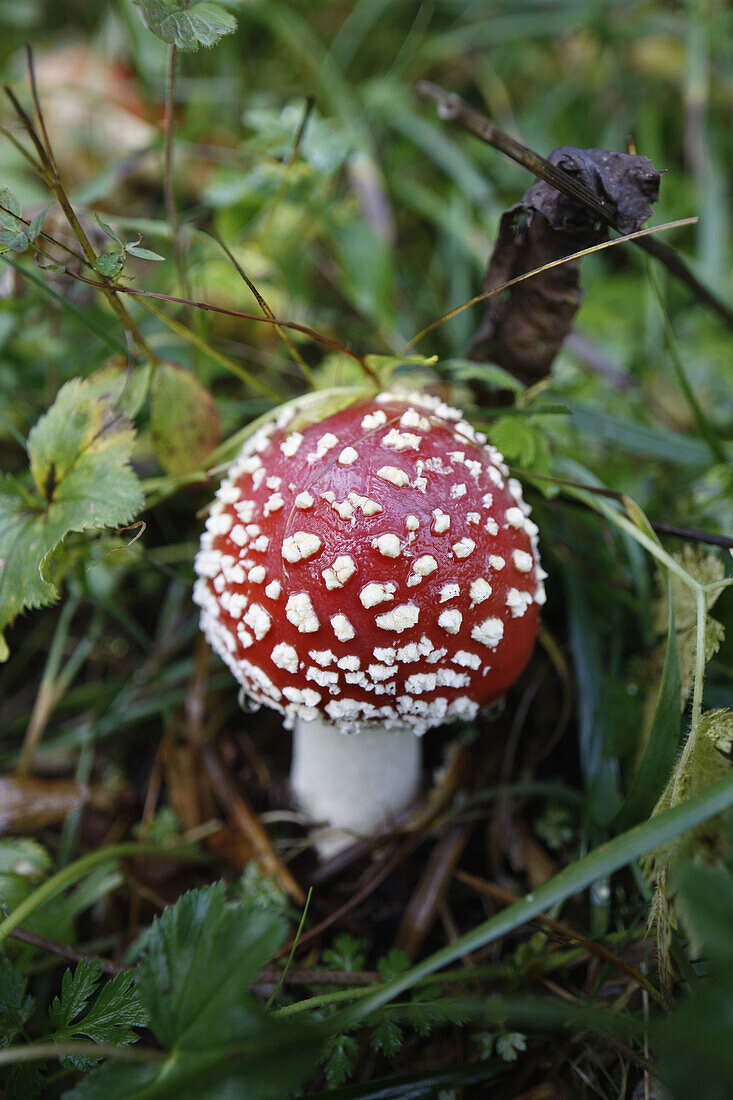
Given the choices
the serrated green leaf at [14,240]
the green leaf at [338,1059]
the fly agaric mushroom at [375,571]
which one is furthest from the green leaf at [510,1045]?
the serrated green leaf at [14,240]

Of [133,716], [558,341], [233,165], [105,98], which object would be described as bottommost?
[133,716]

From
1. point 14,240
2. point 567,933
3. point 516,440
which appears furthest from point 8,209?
point 567,933

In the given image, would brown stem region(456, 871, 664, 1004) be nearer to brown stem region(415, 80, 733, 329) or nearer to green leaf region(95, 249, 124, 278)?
brown stem region(415, 80, 733, 329)

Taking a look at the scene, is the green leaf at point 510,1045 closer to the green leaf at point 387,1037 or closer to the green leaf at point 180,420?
the green leaf at point 387,1037

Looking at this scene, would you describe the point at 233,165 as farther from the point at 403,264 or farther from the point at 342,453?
the point at 342,453

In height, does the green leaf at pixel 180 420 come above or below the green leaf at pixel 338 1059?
above

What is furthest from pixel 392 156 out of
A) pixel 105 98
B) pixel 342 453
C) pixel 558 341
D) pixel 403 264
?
pixel 342 453

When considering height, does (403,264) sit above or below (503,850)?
above
